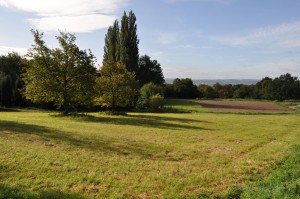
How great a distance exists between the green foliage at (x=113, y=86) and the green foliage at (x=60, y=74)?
5.85 meters

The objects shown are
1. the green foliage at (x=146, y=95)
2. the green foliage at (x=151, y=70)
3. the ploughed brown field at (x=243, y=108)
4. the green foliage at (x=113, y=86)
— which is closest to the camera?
the green foliage at (x=113, y=86)

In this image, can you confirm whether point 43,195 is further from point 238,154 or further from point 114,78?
point 114,78

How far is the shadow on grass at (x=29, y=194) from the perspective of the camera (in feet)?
22.5

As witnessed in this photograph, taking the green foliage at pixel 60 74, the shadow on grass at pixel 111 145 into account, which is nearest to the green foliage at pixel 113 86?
the green foliage at pixel 60 74

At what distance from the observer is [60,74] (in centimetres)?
2948

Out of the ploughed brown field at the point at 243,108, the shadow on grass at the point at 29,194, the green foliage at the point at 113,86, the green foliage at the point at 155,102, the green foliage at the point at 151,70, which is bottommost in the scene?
the ploughed brown field at the point at 243,108

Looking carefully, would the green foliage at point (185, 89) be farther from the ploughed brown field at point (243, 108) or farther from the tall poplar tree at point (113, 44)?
the tall poplar tree at point (113, 44)

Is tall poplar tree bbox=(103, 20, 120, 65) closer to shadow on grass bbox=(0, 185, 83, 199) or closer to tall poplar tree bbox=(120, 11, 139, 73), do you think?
tall poplar tree bbox=(120, 11, 139, 73)

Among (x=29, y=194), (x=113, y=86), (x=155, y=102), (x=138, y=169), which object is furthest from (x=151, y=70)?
(x=29, y=194)

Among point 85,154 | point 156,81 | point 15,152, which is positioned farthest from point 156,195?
point 156,81

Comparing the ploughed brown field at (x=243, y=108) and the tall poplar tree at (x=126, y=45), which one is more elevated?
the tall poplar tree at (x=126, y=45)

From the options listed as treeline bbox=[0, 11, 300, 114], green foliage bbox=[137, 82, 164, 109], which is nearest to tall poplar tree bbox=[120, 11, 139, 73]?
treeline bbox=[0, 11, 300, 114]

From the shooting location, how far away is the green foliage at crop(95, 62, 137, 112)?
36.6m

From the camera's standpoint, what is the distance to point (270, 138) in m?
18.9
